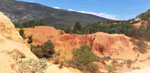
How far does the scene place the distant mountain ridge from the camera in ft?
291

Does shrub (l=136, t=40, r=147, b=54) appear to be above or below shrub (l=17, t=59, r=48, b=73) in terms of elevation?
below

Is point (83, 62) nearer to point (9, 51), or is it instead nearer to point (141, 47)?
point (9, 51)

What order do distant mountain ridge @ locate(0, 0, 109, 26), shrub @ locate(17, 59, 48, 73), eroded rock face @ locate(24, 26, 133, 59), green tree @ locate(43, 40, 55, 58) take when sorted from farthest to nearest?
distant mountain ridge @ locate(0, 0, 109, 26)
eroded rock face @ locate(24, 26, 133, 59)
green tree @ locate(43, 40, 55, 58)
shrub @ locate(17, 59, 48, 73)

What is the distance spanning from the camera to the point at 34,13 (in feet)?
340

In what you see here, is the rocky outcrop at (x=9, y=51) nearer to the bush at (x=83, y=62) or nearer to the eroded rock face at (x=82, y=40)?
the bush at (x=83, y=62)

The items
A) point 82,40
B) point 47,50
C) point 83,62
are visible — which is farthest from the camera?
point 82,40

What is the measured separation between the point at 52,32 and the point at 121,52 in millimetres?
12615

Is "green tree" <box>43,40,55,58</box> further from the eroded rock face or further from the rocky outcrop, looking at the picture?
the rocky outcrop

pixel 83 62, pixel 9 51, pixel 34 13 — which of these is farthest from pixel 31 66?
pixel 34 13

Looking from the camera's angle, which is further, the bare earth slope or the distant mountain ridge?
the distant mountain ridge

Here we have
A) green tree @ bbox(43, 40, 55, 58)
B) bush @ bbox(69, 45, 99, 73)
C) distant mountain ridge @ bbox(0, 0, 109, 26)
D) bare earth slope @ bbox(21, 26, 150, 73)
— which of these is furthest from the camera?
distant mountain ridge @ bbox(0, 0, 109, 26)

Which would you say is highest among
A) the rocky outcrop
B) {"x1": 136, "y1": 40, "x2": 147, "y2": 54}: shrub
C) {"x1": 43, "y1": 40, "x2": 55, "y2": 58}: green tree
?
the rocky outcrop

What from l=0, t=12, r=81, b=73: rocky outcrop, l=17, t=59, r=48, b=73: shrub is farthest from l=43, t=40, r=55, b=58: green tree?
l=17, t=59, r=48, b=73: shrub

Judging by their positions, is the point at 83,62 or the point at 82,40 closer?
the point at 83,62
